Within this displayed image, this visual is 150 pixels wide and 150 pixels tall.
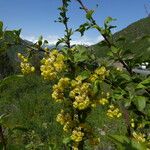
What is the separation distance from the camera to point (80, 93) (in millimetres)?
2680

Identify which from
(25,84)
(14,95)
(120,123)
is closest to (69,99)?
(120,123)

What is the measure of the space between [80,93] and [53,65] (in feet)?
0.87

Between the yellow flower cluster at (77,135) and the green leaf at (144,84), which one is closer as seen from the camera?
the green leaf at (144,84)

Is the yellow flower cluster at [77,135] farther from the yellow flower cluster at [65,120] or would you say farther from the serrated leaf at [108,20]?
the serrated leaf at [108,20]

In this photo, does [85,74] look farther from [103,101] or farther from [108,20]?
[108,20]

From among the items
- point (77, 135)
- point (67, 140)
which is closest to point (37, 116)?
point (67, 140)

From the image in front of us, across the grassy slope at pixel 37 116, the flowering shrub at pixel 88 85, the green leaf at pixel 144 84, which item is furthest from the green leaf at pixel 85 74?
the grassy slope at pixel 37 116

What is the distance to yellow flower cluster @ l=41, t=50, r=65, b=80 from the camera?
2.72 meters

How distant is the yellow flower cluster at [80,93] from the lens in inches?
105

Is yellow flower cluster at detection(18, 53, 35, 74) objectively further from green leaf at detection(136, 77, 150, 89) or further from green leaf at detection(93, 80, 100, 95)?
green leaf at detection(136, 77, 150, 89)

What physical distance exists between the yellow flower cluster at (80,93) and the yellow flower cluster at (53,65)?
135mm

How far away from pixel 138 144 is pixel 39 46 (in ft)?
4.90

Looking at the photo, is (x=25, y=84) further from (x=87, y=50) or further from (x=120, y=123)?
→ (x=87, y=50)

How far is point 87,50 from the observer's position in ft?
9.77
